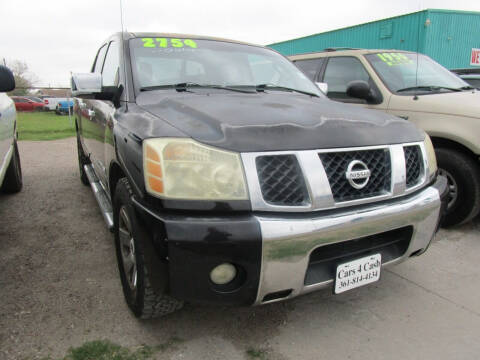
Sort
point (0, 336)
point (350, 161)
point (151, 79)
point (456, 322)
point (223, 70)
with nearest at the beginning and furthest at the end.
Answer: point (350, 161), point (0, 336), point (456, 322), point (151, 79), point (223, 70)

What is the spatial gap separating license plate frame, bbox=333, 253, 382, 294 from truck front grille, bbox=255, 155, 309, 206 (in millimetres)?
431

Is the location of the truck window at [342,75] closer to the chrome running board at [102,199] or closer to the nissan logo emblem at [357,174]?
the nissan logo emblem at [357,174]

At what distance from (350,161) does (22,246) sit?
2.75 meters

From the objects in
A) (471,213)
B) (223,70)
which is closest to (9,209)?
(223,70)

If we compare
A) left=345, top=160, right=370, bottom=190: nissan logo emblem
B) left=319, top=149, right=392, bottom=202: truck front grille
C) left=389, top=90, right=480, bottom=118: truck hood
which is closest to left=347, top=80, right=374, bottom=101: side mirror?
left=389, top=90, right=480, bottom=118: truck hood

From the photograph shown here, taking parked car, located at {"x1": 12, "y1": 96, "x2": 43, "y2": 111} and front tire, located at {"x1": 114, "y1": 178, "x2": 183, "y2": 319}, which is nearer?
front tire, located at {"x1": 114, "y1": 178, "x2": 183, "y2": 319}

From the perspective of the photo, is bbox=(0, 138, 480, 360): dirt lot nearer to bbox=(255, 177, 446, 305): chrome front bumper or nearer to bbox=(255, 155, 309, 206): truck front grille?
bbox=(255, 177, 446, 305): chrome front bumper

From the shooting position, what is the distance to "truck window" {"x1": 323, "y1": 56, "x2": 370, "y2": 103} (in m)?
4.33

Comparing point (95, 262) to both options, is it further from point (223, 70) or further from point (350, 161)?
point (350, 161)

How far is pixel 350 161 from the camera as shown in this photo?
5.89 ft

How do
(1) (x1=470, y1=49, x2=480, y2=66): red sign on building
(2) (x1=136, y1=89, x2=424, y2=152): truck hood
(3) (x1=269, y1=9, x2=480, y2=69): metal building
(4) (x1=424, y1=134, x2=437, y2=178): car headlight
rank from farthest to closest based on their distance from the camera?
1. (1) (x1=470, y1=49, x2=480, y2=66): red sign on building
2. (3) (x1=269, y1=9, x2=480, y2=69): metal building
3. (4) (x1=424, y1=134, x2=437, y2=178): car headlight
4. (2) (x1=136, y1=89, x2=424, y2=152): truck hood

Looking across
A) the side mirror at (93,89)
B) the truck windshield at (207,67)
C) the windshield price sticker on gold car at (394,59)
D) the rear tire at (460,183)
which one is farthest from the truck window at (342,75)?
the side mirror at (93,89)

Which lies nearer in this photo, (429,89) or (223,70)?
(223,70)

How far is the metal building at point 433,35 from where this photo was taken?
12031 mm
